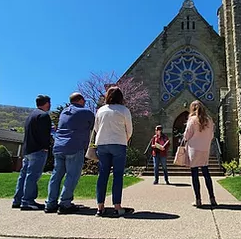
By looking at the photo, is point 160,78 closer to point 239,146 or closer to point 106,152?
point 239,146

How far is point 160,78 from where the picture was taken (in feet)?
69.1

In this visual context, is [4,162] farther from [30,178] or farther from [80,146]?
[80,146]

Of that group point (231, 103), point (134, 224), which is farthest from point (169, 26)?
point (134, 224)

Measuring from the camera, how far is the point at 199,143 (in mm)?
4891

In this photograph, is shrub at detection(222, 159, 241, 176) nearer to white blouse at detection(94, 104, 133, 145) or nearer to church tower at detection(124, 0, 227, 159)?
church tower at detection(124, 0, 227, 159)

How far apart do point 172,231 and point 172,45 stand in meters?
19.5

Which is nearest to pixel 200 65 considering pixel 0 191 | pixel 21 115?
pixel 0 191

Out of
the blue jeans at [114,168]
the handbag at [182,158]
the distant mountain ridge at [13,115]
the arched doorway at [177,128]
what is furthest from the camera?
the distant mountain ridge at [13,115]

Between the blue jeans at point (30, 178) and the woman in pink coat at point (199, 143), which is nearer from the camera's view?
the blue jeans at point (30, 178)

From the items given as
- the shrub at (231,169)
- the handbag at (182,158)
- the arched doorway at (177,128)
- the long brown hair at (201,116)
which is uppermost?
the arched doorway at (177,128)

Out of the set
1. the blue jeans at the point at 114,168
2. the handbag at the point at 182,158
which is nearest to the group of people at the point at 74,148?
the blue jeans at the point at 114,168

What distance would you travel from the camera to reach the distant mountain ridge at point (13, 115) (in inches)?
3262

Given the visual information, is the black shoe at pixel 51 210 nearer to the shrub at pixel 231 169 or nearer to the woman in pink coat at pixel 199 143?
the woman in pink coat at pixel 199 143

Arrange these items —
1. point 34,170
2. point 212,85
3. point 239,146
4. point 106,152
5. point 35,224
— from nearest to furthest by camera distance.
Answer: point 35,224
point 106,152
point 34,170
point 239,146
point 212,85
